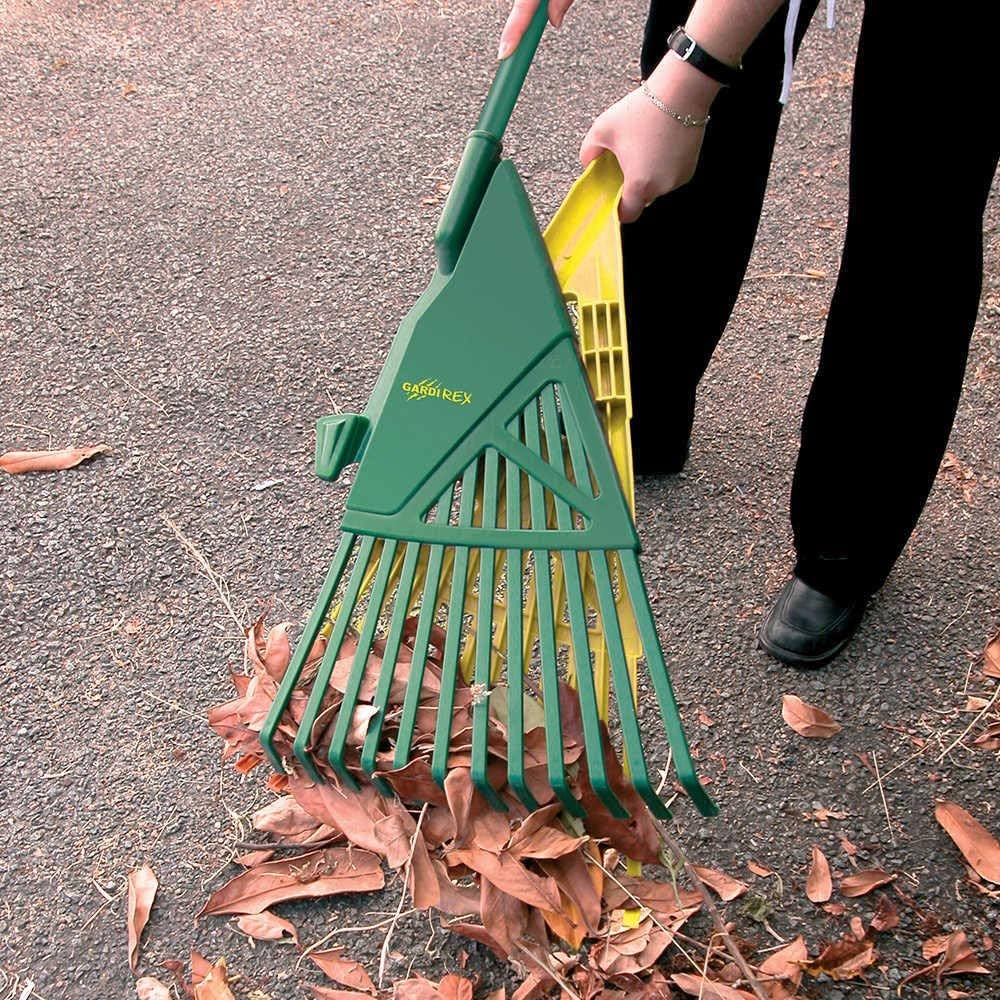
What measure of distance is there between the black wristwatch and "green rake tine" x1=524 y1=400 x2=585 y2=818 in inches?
20.5

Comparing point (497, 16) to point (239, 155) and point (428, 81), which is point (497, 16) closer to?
point (428, 81)

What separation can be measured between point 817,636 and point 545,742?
0.69 m

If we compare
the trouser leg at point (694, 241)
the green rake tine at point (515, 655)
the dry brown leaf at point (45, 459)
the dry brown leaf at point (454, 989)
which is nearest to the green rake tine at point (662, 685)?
the green rake tine at point (515, 655)

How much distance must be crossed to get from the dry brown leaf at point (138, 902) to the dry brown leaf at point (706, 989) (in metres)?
0.69

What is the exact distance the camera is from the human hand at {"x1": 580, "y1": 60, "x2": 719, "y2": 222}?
1368mm

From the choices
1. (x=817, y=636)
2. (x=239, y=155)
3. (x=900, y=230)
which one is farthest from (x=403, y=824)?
(x=239, y=155)

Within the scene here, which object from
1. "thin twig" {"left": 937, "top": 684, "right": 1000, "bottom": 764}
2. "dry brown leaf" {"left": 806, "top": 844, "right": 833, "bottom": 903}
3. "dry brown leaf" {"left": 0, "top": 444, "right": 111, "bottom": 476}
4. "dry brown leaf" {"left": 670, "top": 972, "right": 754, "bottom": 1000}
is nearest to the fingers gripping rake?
"dry brown leaf" {"left": 670, "top": 972, "right": 754, "bottom": 1000}

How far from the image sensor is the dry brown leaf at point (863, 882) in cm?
151

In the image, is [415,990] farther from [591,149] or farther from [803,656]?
[591,149]

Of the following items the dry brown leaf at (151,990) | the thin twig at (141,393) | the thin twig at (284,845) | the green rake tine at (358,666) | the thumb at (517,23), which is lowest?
the dry brown leaf at (151,990)

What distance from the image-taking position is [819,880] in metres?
1.52

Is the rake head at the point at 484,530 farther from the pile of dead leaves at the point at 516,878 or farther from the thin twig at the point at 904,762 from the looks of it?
the thin twig at the point at 904,762

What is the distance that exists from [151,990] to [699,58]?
4.30 ft

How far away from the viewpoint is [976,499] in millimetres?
2129
